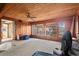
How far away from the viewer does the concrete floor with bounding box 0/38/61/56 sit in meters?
2.39

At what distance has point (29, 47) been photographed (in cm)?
242

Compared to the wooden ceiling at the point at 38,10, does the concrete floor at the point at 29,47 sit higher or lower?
lower

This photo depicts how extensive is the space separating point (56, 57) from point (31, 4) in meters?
1.23

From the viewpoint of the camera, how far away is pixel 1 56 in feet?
8.04

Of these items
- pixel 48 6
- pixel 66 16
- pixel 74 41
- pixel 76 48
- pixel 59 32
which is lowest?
pixel 76 48

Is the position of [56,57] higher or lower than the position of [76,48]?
lower

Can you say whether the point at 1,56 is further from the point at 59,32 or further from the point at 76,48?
the point at 76,48

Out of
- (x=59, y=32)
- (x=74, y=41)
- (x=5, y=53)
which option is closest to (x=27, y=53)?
(x=5, y=53)

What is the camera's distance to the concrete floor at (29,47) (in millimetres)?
2391

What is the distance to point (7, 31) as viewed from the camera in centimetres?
241

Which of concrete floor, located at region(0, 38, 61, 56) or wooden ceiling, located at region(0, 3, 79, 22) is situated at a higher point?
wooden ceiling, located at region(0, 3, 79, 22)

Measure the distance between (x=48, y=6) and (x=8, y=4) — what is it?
2.67 ft

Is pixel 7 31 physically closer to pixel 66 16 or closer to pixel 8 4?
pixel 8 4

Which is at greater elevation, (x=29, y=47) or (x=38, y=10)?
(x=38, y=10)
